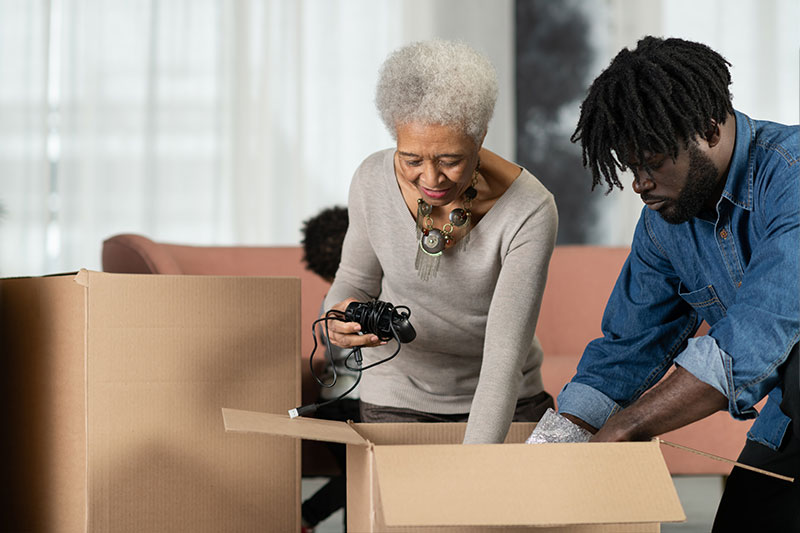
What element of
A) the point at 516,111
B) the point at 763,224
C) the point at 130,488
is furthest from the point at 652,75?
the point at 516,111

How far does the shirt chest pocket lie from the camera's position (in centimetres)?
113

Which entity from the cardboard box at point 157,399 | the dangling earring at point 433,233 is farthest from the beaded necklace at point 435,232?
the cardboard box at point 157,399

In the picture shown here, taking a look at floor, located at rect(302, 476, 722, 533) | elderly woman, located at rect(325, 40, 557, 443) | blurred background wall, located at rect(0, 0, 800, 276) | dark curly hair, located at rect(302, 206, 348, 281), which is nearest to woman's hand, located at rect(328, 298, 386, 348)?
elderly woman, located at rect(325, 40, 557, 443)

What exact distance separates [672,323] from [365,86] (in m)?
2.41

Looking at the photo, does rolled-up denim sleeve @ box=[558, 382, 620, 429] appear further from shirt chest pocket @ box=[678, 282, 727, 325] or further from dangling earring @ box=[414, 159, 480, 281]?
dangling earring @ box=[414, 159, 480, 281]

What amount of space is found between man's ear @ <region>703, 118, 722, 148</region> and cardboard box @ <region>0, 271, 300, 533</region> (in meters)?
0.56

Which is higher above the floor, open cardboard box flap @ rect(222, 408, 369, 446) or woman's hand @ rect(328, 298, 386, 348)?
woman's hand @ rect(328, 298, 386, 348)

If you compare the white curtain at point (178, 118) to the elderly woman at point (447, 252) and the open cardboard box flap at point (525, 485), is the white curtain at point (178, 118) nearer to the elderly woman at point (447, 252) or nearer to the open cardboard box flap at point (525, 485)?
the elderly woman at point (447, 252)

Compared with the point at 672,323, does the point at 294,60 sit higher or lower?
higher

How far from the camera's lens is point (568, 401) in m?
1.14

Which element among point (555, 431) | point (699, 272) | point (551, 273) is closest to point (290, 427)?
point (555, 431)

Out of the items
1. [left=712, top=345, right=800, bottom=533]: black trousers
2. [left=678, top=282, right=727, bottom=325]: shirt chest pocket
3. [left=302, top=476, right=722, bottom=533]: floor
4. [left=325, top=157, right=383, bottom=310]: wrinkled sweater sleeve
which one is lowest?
[left=302, top=476, right=722, bottom=533]: floor

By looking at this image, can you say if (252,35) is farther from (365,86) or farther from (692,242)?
(692,242)

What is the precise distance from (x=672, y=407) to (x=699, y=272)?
11.2 inches
